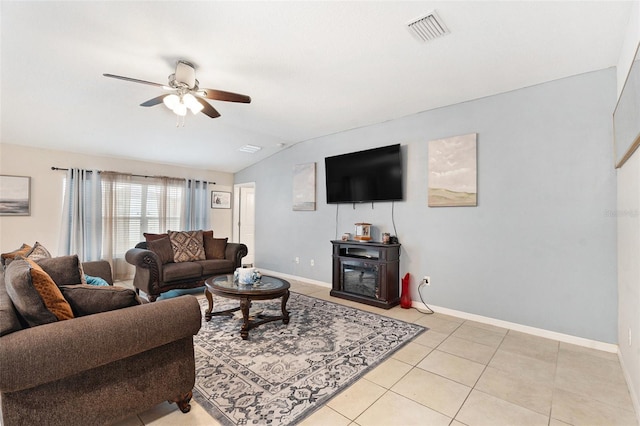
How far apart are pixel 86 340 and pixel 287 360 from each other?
1.47 m

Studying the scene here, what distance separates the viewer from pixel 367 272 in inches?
163

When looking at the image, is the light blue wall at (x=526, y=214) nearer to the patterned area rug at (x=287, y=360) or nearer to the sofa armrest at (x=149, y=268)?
the patterned area rug at (x=287, y=360)

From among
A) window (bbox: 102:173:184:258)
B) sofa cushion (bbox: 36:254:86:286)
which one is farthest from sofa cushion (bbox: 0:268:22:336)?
window (bbox: 102:173:184:258)

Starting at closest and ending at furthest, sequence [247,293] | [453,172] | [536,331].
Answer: [247,293] → [536,331] → [453,172]

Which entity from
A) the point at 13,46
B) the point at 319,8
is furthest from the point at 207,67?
the point at 13,46

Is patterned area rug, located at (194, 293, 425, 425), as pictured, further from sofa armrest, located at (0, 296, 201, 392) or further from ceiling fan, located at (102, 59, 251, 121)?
ceiling fan, located at (102, 59, 251, 121)

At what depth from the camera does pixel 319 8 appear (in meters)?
2.16

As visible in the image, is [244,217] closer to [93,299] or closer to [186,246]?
[186,246]

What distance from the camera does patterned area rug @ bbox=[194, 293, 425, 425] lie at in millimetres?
1872

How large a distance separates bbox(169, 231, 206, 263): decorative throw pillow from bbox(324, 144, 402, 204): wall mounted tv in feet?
7.44

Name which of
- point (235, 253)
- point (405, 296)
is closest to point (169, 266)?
point (235, 253)

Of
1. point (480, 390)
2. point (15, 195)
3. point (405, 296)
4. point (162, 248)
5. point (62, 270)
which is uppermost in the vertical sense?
point (15, 195)

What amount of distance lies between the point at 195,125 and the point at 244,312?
3118 millimetres

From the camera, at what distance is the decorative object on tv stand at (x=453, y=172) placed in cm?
351
